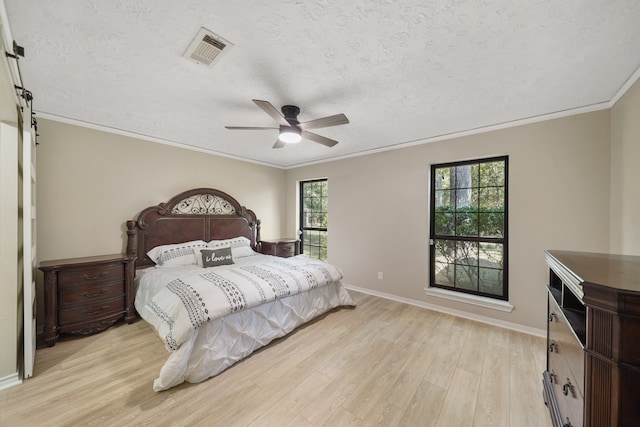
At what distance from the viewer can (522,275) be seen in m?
2.72

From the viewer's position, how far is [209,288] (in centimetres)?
216

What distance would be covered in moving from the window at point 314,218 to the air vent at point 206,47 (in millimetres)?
3311

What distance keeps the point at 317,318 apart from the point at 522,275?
2.47 m

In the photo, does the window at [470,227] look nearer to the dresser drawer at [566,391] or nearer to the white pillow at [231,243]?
the dresser drawer at [566,391]

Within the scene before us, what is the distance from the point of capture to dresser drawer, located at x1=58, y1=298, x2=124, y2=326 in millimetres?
2400

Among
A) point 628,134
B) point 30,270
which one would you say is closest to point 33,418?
point 30,270

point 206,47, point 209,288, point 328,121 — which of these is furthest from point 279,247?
point 206,47

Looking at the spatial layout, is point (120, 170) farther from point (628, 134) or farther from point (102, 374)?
point (628, 134)

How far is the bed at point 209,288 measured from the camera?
75.2 inches

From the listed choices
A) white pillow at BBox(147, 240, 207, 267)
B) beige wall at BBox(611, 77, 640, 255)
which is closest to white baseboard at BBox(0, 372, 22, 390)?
white pillow at BBox(147, 240, 207, 267)

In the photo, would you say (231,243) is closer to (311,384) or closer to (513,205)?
(311,384)

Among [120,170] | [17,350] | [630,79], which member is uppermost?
[630,79]

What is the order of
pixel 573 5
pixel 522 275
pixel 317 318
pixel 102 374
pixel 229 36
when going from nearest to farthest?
pixel 573 5 → pixel 229 36 → pixel 102 374 → pixel 522 275 → pixel 317 318

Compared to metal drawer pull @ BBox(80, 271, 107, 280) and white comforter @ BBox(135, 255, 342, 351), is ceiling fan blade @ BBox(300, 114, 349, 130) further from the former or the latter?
metal drawer pull @ BBox(80, 271, 107, 280)
